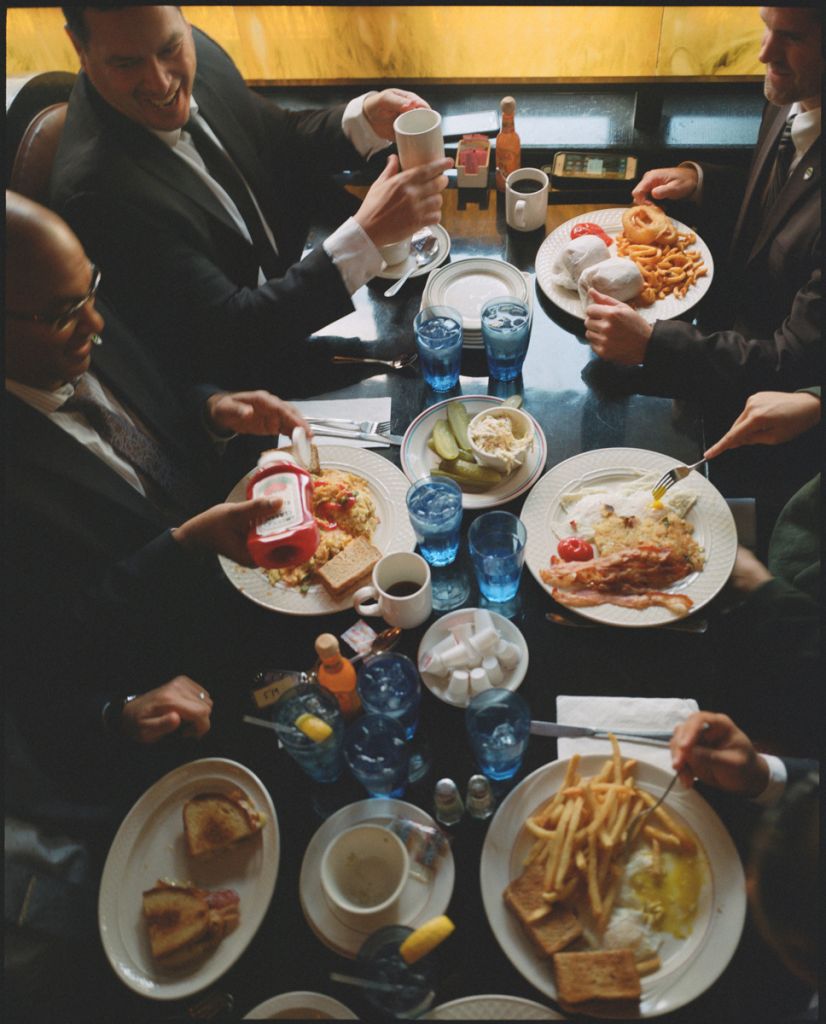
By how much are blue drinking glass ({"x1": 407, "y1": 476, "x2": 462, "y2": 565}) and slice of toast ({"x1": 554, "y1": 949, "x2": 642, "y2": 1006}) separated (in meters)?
0.89

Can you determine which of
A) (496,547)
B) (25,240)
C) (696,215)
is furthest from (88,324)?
(696,215)

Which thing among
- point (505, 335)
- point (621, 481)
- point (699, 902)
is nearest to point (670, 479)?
point (621, 481)

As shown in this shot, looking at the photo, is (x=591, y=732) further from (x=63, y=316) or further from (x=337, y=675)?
(x=63, y=316)

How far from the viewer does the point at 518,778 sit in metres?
1.49

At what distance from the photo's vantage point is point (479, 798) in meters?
1.41

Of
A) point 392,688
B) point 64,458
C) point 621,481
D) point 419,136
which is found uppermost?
point 419,136

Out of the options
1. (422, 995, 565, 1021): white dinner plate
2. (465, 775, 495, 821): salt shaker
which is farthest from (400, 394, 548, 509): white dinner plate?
(422, 995, 565, 1021): white dinner plate

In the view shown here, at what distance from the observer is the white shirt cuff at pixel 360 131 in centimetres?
262

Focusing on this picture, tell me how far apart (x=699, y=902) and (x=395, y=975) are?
57 cm

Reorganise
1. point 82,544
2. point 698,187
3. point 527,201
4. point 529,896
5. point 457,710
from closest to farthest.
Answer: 1. point 529,896
2. point 457,710
3. point 82,544
4. point 527,201
5. point 698,187

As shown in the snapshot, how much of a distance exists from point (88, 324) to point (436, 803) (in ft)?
4.48

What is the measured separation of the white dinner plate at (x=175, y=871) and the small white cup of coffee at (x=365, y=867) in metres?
0.13

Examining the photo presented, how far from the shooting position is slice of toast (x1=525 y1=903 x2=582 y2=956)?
4.17 feet

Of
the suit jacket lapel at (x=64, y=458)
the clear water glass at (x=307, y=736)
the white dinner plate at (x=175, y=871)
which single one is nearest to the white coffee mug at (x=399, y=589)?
the clear water glass at (x=307, y=736)
